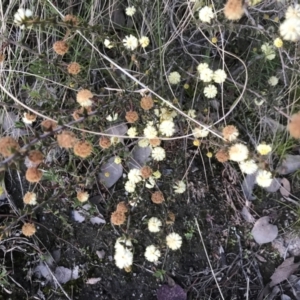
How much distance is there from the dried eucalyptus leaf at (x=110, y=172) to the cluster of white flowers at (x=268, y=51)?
0.48 metres

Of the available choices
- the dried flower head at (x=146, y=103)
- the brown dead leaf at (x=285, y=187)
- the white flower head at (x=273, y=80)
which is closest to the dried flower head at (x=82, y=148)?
the dried flower head at (x=146, y=103)

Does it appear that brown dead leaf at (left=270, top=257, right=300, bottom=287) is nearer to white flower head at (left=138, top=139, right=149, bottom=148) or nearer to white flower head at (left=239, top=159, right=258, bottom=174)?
white flower head at (left=239, top=159, right=258, bottom=174)

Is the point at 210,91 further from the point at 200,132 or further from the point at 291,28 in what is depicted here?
the point at 291,28

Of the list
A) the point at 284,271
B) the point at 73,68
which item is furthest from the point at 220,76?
the point at 284,271

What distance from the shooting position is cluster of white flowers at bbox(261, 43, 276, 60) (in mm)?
1313

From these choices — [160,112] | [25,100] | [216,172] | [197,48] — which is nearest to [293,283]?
[216,172]

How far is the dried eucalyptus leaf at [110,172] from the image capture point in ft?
4.68

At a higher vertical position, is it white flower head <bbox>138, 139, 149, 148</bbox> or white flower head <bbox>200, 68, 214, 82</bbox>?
white flower head <bbox>200, 68, 214, 82</bbox>

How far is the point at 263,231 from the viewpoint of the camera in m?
1.44

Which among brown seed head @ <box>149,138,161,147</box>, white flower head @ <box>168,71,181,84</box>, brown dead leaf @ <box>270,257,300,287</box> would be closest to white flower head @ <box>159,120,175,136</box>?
brown seed head @ <box>149,138,161,147</box>

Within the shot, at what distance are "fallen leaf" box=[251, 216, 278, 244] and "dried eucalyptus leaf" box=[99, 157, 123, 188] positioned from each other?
1.33 ft

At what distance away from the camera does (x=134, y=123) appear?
132 cm

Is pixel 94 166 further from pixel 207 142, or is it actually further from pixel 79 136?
pixel 207 142

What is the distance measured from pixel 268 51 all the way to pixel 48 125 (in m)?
0.59
